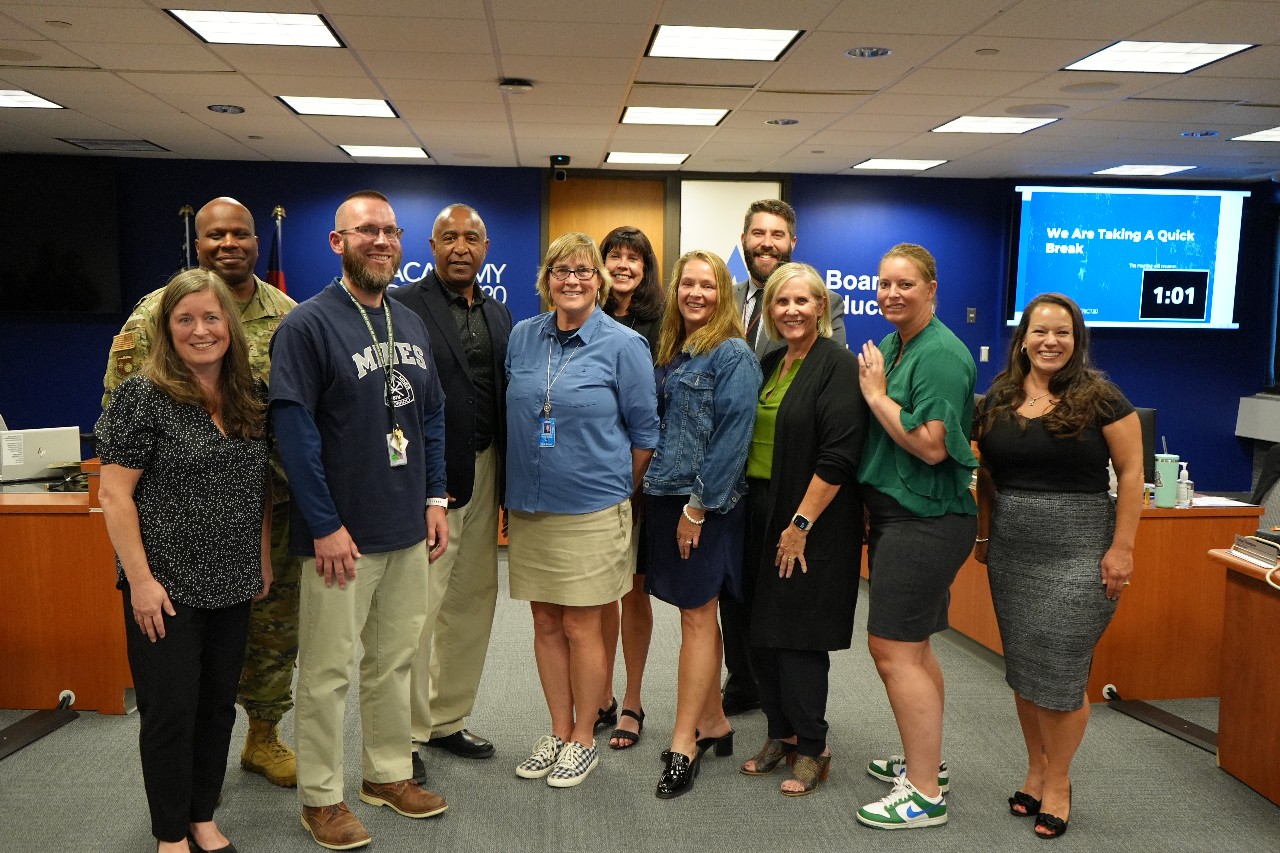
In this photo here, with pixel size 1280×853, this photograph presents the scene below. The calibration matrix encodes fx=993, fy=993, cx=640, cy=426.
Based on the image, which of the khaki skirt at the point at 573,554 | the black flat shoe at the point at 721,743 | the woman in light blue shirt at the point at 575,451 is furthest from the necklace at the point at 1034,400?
the black flat shoe at the point at 721,743

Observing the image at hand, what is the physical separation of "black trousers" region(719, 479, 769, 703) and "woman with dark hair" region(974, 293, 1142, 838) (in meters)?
0.68

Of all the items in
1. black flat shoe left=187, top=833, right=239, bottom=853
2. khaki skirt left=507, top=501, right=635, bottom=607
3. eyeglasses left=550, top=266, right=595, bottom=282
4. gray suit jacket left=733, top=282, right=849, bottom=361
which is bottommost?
black flat shoe left=187, top=833, right=239, bottom=853

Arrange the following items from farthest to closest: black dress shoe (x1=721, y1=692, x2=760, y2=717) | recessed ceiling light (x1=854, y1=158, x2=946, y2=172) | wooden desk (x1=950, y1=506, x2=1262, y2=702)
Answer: recessed ceiling light (x1=854, y1=158, x2=946, y2=172)
wooden desk (x1=950, y1=506, x2=1262, y2=702)
black dress shoe (x1=721, y1=692, x2=760, y2=717)

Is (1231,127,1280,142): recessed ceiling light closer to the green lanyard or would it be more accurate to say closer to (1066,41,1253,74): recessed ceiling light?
(1066,41,1253,74): recessed ceiling light

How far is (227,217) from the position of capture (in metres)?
2.75

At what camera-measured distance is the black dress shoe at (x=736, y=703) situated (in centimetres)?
368

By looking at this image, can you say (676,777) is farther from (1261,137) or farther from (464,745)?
(1261,137)

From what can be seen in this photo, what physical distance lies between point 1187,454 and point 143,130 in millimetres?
9610

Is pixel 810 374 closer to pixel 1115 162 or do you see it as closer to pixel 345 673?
pixel 345 673

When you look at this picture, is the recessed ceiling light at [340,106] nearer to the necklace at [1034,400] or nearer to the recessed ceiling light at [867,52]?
the recessed ceiling light at [867,52]

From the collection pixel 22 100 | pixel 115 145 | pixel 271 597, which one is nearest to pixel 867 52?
pixel 271 597

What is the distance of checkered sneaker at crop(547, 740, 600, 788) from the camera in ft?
9.87

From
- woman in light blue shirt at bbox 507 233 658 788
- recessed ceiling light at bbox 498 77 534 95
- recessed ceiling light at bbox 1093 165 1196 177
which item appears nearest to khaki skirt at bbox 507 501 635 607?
woman in light blue shirt at bbox 507 233 658 788

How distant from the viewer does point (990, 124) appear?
22.3 feet
